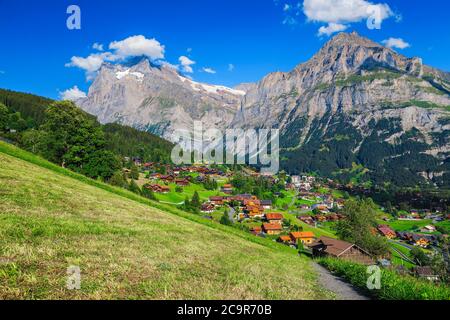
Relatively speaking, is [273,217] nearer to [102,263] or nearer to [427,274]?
[427,274]

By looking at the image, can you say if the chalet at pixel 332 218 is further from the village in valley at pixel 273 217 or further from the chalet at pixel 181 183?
the chalet at pixel 181 183

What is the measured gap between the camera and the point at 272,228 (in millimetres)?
118562

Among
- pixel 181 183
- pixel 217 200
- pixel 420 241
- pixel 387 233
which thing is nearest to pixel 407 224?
pixel 387 233

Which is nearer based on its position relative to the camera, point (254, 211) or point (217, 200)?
point (254, 211)

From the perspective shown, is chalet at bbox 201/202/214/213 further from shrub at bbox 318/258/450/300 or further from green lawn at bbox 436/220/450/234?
green lawn at bbox 436/220/450/234

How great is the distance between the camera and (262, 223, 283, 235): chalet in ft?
384

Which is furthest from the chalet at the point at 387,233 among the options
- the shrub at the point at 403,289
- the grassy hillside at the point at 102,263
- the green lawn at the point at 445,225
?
the grassy hillside at the point at 102,263

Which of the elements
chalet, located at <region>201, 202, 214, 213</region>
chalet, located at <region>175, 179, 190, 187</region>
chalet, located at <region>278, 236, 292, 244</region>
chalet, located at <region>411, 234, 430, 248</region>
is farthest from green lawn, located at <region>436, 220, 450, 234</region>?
chalet, located at <region>175, 179, 190, 187</region>

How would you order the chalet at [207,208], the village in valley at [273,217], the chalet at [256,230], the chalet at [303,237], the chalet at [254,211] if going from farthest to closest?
the chalet at [254,211] < the chalet at [207,208] < the chalet at [256,230] < the village in valley at [273,217] < the chalet at [303,237]

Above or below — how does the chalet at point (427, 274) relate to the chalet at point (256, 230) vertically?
above

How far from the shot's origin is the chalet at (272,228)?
4604 inches
